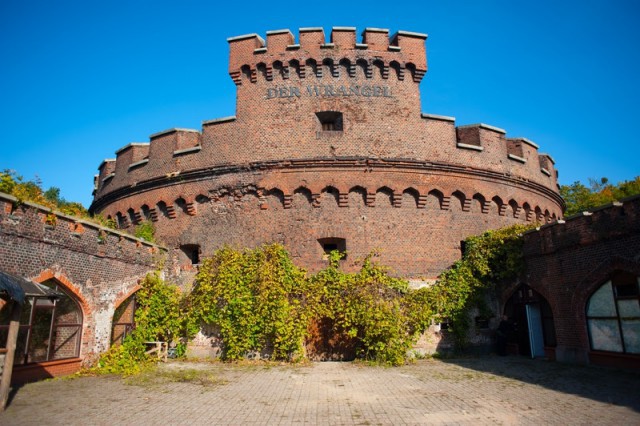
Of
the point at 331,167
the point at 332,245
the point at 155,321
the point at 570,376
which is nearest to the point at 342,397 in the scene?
the point at 570,376

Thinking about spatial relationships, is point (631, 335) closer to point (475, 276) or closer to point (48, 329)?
point (475, 276)

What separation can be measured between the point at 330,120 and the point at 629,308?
38.1 ft

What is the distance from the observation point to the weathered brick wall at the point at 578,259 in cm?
1052

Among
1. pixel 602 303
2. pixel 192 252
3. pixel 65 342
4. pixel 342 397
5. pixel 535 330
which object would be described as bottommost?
pixel 342 397

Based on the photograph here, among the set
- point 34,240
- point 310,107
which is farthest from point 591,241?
point 34,240

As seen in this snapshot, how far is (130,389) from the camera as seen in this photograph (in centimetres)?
924

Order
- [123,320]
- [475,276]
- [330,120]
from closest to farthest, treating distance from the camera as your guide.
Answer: [123,320]
[475,276]
[330,120]

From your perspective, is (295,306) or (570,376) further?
(295,306)

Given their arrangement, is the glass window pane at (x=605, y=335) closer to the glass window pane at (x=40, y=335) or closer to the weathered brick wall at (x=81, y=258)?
the weathered brick wall at (x=81, y=258)

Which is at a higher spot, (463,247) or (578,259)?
(463,247)

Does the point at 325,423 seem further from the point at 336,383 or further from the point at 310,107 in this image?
the point at 310,107

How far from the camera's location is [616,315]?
11.2m

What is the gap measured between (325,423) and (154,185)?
12924 mm

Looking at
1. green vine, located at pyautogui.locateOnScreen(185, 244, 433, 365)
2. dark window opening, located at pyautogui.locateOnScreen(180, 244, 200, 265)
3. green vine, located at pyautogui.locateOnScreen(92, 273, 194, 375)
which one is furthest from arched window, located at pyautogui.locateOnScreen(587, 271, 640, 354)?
dark window opening, located at pyautogui.locateOnScreen(180, 244, 200, 265)
